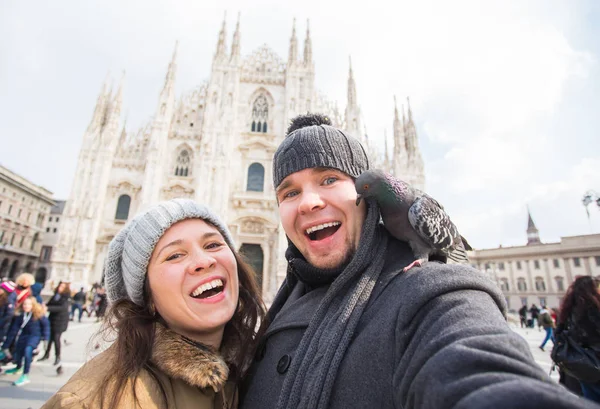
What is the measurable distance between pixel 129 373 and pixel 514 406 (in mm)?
1201

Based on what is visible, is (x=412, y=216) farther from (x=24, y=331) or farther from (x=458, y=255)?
(x=24, y=331)

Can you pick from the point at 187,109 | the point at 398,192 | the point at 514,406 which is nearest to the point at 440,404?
the point at 514,406

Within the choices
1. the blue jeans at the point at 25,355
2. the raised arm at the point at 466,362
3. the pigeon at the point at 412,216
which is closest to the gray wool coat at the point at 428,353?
the raised arm at the point at 466,362

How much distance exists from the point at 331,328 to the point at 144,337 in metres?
0.82

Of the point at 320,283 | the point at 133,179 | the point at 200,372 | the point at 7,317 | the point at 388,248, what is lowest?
the point at 7,317

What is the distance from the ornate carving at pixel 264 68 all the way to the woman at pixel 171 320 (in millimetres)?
19573

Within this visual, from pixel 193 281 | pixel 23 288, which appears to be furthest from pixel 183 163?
pixel 193 281

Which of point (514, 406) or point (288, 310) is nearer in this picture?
point (514, 406)

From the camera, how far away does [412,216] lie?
154 cm

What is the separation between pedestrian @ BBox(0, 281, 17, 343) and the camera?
455cm

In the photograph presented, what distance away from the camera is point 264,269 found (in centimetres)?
1692

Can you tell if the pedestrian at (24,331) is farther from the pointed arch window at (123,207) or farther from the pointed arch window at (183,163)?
the pointed arch window at (183,163)

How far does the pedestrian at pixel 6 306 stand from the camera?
4.55m

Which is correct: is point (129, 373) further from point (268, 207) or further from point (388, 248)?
point (268, 207)
